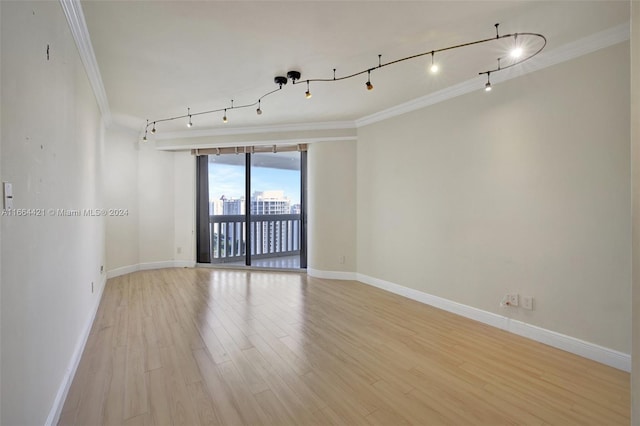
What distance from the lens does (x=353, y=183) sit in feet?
14.6

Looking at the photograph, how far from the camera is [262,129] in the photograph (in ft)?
15.1

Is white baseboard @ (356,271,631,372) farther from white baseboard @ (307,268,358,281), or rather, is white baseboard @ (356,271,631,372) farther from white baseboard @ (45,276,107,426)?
white baseboard @ (45,276,107,426)

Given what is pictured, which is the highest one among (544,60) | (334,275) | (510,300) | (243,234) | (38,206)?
(544,60)

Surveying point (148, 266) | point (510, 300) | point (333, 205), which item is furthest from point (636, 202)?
point (148, 266)

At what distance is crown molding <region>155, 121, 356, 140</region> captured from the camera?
440 cm

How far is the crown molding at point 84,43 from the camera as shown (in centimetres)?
178

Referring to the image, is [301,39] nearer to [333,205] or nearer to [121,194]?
[333,205]

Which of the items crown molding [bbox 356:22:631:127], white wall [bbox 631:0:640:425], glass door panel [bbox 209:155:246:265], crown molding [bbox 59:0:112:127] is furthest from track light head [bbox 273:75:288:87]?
glass door panel [bbox 209:155:246:265]

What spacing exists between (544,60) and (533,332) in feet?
7.83

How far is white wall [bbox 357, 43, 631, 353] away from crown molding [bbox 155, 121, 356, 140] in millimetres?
983

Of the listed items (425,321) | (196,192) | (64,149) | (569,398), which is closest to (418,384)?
(569,398)

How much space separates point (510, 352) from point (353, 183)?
113 inches

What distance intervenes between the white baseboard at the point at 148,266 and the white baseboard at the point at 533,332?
3803 mm

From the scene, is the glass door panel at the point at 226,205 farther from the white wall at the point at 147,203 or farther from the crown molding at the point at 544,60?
the crown molding at the point at 544,60
